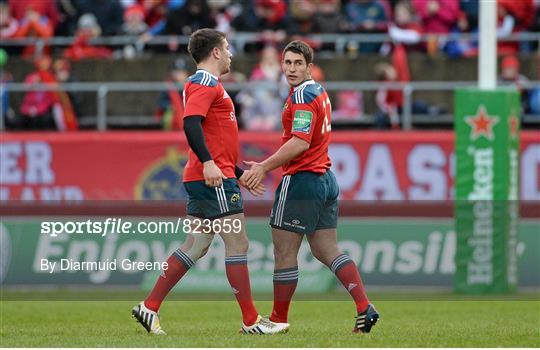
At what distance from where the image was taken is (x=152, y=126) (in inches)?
787

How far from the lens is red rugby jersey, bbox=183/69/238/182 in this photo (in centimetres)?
959

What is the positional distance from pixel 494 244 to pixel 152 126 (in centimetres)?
620

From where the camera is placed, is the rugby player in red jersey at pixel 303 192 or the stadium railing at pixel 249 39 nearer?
the rugby player in red jersey at pixel 303 192

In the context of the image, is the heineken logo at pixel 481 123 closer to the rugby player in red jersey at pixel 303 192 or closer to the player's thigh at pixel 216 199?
the rugby player in red jersey at pixel 303 192

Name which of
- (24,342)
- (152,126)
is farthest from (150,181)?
(24,342)

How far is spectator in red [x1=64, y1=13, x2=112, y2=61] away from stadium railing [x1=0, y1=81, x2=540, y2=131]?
0.64 metres

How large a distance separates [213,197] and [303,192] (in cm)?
75

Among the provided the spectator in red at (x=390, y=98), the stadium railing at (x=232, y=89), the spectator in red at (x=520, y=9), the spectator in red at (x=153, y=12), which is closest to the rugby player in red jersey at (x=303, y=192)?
the stadium railing at (x=232, y=89)

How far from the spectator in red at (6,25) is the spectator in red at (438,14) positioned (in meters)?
6.68

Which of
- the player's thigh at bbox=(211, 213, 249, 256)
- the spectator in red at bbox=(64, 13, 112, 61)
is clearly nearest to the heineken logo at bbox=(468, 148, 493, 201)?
the spectator in red at bbox=(64, 13, 112, 61)

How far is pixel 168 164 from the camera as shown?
1931 centimetres

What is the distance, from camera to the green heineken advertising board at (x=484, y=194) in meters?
16.3

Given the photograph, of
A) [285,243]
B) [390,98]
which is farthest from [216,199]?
[390,98]

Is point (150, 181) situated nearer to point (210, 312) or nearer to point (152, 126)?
point (152, 126)
